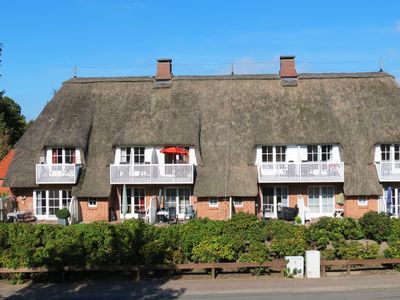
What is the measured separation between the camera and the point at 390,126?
3047cm

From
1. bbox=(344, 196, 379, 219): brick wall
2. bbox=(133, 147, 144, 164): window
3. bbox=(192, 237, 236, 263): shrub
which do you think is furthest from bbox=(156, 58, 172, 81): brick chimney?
bbox=(192, 237, 236, 263): shrub

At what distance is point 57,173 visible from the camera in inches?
1180

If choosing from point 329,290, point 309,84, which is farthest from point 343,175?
point 329,290

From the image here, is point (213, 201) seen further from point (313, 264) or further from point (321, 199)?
point (313, 264)

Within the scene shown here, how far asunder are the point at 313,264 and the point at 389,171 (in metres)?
13.2

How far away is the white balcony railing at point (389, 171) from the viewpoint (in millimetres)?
29328

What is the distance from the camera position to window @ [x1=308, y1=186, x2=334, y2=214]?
31.0 meters

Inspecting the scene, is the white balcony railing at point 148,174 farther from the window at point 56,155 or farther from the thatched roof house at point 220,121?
the window at point 56,155

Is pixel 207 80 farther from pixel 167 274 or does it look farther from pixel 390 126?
pixel 167 274

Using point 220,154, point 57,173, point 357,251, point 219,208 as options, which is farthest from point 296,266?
point 57,173

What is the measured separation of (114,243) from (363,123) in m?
18.8

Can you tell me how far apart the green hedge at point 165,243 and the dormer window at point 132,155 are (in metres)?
11.6

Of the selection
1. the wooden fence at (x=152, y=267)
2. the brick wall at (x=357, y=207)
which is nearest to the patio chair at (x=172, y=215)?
the brick wall at (x=357, y=207)

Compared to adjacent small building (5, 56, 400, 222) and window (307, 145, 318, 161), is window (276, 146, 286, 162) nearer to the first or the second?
adjacent small building (5, 56, 400, 222)
